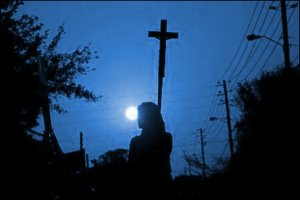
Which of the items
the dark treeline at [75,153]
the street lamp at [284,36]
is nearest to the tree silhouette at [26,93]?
the dark treeline at [75,153]

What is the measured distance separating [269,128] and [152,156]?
62.4 feet

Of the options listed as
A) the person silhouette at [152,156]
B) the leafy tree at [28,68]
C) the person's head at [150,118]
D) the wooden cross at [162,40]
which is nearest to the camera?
→ the person silhouette at [152,156]

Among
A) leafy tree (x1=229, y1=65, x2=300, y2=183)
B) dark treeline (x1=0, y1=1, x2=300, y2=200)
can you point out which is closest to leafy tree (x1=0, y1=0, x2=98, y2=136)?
dark treeline (x1=0, y1=1, x2=300, y2=200)

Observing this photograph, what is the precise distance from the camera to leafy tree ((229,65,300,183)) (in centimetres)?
1861

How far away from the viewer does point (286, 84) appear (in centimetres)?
2097

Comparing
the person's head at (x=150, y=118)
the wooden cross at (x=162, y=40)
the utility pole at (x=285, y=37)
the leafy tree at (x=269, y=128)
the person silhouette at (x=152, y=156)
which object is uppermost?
the utility pole at (x=285, y=37)

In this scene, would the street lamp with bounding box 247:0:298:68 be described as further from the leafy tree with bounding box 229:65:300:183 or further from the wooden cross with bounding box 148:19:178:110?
the wooden cross with bounding box 148:19:178:110

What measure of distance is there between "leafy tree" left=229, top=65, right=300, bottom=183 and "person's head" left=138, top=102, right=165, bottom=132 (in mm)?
13601

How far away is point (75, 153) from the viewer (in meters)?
8.46

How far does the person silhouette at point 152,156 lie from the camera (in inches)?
154

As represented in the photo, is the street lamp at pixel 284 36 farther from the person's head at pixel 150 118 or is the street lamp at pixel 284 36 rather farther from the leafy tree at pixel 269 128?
the person's head at pixel 150 118

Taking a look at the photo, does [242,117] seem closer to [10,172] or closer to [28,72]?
[28,72]

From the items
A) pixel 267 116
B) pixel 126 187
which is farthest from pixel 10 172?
pixel 267 116

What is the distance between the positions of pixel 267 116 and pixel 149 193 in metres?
19.7
